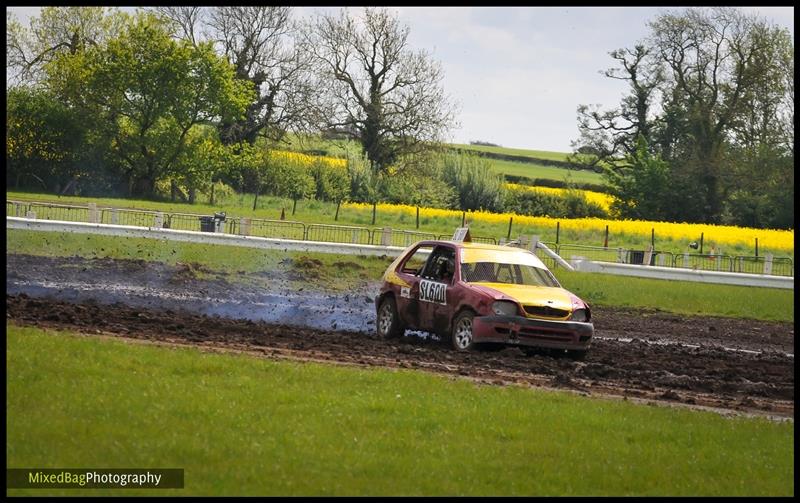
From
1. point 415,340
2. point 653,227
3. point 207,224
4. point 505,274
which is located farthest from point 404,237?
point 505,274

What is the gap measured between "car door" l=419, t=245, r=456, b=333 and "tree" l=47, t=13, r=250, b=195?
43.9 meters

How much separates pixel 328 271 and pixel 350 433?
22.4 m

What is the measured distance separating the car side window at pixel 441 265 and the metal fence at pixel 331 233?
18.6m

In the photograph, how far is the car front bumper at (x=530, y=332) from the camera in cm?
1722

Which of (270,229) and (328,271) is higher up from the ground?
(270,229)

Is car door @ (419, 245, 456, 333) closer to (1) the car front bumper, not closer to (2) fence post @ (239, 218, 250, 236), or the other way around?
(1) the car front bumper

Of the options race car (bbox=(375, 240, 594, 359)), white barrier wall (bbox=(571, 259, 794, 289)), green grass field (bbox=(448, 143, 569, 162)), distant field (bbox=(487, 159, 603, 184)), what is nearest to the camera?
race car (bbox=(375, 240, 594, 359))

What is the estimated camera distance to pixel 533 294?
1792 cm

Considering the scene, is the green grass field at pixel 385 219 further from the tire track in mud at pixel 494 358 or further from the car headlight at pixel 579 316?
the car headlight at pixel 579 316

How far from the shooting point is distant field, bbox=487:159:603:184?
9926 cm

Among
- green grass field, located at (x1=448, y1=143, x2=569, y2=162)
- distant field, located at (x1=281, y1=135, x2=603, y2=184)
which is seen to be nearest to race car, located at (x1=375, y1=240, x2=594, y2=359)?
distant field, located at (x1=281, y1=135, x2=603, y2=184)

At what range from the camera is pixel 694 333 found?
25.6 metres

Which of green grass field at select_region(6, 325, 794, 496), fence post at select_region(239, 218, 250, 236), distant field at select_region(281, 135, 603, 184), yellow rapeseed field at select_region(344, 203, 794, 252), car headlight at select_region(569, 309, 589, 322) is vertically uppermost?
distant field at select_region(281, 135, 603, 184)

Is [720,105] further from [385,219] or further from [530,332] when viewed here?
[530,332]
